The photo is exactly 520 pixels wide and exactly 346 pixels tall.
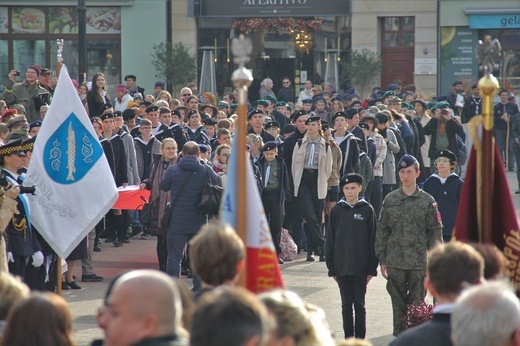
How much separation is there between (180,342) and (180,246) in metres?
8.29

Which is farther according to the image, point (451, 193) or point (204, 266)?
point (451, 193)

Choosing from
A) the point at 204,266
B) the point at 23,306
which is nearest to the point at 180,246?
the point at 204,266

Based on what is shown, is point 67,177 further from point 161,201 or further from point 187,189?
point 161,201

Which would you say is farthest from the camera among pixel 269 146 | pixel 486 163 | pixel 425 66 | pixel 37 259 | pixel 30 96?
pixel 425 66

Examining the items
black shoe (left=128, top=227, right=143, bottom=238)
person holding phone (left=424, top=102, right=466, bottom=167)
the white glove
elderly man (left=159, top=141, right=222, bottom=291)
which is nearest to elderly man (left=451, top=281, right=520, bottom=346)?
the white glove

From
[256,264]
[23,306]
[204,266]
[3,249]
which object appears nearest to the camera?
[23,306]

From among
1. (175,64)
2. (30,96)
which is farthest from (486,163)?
(175,64)

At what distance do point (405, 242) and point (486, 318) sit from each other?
556cm

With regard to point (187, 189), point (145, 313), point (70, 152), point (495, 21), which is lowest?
point (187, 189)

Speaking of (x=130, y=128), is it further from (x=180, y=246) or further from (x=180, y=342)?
(x=180, y=342)

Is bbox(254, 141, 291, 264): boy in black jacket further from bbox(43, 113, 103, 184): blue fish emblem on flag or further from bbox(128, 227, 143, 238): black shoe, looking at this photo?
bbox(43, 113, 103, 184): blue fish emblem on flag

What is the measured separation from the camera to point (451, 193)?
38.3 ft

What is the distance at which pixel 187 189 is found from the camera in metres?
12.4

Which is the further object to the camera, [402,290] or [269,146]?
[269,146]
